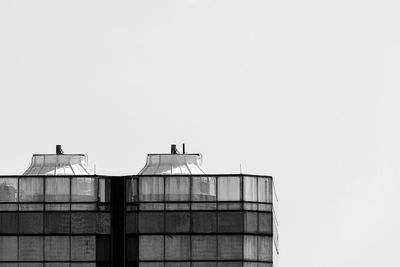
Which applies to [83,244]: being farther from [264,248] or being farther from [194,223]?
[264,248]

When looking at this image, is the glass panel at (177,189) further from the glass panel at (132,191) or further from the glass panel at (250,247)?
the glass panel at (250,247)

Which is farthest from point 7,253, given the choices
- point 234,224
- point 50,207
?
point 234,224

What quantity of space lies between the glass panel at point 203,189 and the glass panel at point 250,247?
3.29m

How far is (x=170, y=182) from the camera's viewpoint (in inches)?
6649

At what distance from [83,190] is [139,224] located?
13.7ft

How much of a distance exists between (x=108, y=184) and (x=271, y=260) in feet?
37.1

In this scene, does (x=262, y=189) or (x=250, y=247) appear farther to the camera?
(x=262, y=189)

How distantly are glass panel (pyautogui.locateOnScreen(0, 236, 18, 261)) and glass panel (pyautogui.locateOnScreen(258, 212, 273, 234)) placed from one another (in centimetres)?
1532

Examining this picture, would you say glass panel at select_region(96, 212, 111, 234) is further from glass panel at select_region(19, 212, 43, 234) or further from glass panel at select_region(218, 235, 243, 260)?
glass panel at select_region(218, 235, 243, 260)

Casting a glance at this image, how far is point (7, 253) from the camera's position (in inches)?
6649

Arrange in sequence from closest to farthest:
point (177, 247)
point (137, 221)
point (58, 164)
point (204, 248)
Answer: point (177, 247)
point (204, 248)
point (137, 221)
point (58, 164)

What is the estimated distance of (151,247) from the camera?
169m

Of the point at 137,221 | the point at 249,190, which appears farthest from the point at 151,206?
the point at 249,190

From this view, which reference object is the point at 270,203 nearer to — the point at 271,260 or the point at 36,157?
the point at 271,260
